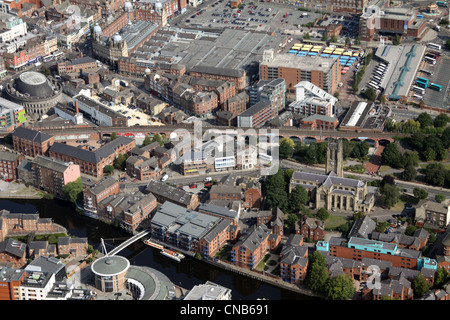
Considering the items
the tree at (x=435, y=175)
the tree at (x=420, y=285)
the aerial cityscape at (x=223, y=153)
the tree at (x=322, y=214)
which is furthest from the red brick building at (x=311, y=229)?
the tree at (x=435, y=175)

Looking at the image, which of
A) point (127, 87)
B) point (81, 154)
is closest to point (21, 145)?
point (81, 154)

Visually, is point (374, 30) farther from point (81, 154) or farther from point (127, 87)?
point (81, 154)

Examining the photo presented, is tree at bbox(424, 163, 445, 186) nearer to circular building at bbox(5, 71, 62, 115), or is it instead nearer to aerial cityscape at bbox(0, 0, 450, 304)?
aerial cityscape at bbox(0, 0, 450, 304)

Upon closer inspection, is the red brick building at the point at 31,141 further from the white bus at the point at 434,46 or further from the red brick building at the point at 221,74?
the white bus at the point at 434,46

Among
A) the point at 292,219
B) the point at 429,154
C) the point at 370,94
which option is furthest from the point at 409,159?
the point at 370,94

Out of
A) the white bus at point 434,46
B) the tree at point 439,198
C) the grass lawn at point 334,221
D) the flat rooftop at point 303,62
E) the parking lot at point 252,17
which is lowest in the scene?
the grass lawn at point 334,221

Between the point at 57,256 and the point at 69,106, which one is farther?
the point at 69,106

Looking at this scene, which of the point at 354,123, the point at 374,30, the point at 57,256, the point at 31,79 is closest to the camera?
the point at 57,256
